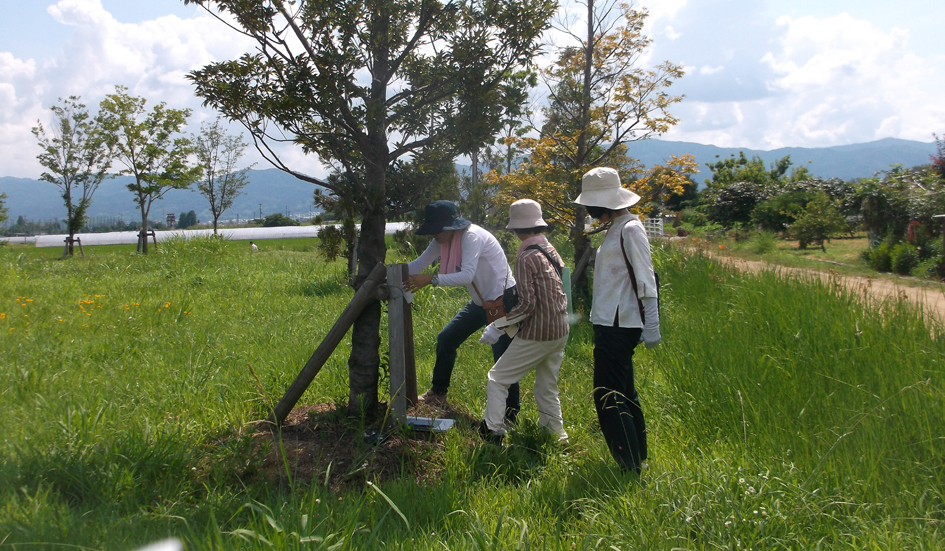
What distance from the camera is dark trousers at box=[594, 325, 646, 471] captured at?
3.54 m

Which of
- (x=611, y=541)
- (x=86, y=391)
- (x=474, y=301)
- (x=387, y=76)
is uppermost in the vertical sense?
(x=387, y=76)

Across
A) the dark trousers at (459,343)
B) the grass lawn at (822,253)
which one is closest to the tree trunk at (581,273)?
the grass lawn at (822,253)

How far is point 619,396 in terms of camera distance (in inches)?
142

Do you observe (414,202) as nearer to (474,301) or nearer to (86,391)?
(474,301)

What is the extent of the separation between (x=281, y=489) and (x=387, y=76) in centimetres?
274

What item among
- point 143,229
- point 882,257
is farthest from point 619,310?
point 143,229

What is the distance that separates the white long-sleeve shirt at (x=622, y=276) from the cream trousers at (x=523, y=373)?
0.58m

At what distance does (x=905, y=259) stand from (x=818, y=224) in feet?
17.4

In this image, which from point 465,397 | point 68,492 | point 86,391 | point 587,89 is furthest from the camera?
point 587,89

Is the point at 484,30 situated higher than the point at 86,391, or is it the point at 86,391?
the point at 484,30

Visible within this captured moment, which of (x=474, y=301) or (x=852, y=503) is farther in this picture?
(x=474, y=301)

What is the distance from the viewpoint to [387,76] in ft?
13.8

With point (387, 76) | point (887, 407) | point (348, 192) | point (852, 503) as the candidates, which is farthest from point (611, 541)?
point (387, 76)

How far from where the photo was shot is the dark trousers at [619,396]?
11.6ft
